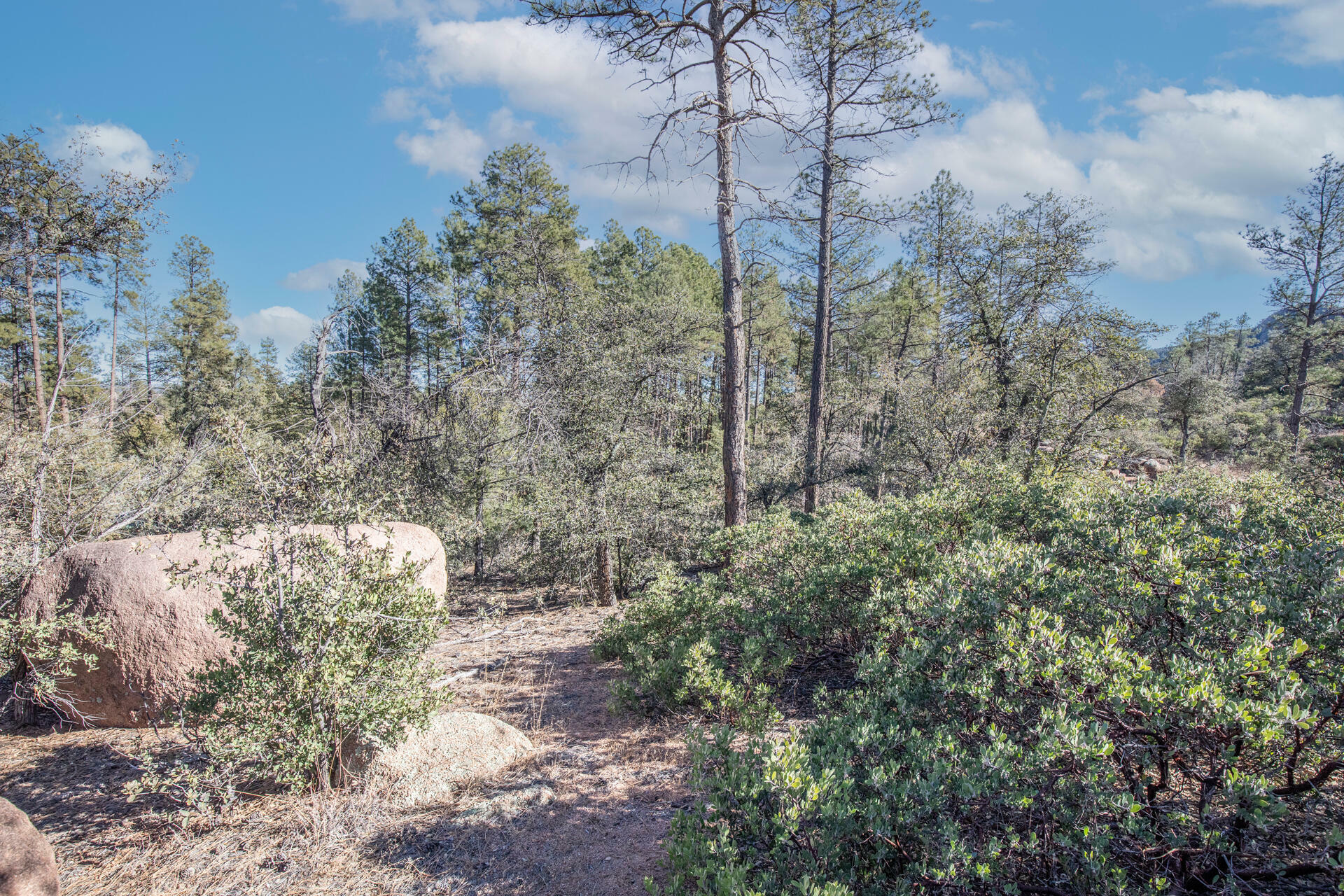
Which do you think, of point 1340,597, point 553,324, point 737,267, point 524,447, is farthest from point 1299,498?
point 553,324

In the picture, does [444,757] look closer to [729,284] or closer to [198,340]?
[729,284]

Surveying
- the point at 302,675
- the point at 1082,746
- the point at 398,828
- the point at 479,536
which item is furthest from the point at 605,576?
the point at 1082,746

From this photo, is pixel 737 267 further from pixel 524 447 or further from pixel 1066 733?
pixel 1066 733

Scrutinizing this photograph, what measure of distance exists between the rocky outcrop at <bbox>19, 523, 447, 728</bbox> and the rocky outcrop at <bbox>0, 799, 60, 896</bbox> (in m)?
2.08

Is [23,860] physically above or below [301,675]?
below

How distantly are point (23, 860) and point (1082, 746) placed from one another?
506cm

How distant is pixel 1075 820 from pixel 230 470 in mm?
7068

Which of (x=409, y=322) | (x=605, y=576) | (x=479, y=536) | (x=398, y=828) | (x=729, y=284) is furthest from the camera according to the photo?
(x=409, y=322)

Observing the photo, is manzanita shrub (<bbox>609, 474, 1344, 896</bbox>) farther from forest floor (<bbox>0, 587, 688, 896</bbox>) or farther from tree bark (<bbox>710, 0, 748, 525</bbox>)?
tree bark (<bbox>710, 0, 748, 525</bbox>)

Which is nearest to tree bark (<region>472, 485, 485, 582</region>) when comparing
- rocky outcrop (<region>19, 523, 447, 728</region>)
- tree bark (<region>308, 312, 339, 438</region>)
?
tree bark (<region>308, 312, 339, 438</region>)

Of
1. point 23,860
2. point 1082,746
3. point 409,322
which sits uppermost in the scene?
point 409,322

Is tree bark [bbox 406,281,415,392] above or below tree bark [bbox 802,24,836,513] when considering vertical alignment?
above

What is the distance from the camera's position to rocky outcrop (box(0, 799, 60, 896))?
9.37ft

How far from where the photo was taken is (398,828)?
3.41 m
